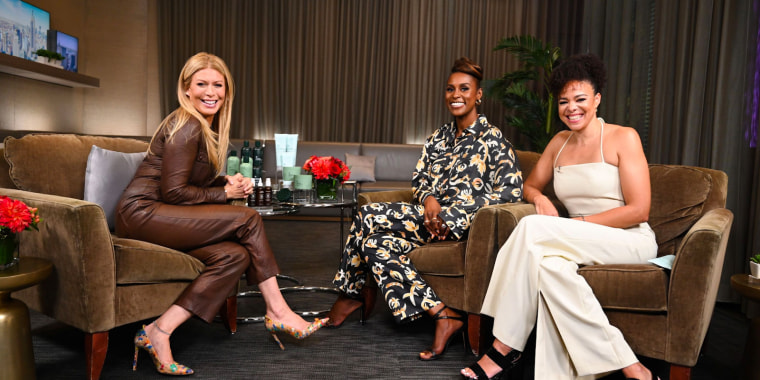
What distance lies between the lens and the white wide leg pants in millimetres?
1623

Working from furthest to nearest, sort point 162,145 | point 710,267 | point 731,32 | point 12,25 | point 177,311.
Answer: point 12,25 → point 731,32 → point 162,145 → point 177,311 → point 710,267

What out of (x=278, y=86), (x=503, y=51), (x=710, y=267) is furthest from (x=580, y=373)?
(x=278, y=86)

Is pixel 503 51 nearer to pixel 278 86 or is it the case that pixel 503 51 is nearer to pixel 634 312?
pixel 278 86

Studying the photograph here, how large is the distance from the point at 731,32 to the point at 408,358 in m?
2.54

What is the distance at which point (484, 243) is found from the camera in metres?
2.04

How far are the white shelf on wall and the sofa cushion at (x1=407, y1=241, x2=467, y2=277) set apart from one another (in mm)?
4271

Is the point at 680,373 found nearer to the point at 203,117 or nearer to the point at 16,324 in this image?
the point at 203,117

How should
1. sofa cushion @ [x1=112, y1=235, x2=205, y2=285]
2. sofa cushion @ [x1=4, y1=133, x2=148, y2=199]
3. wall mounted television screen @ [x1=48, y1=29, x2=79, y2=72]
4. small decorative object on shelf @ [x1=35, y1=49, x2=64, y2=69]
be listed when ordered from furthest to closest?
wall mounted television screen @ [x1=48, y1=29, x2=79, y2=72] → small decorative object on shelf @ [x1=35, y1=49, x2=64, y2=69] → sofa cushion @ [x1=4, y1=133, x2=148, y2=199] → sofa cushion @ [x1=112, y1=235, x2=205, y2=285]

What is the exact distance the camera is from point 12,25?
4969 mm

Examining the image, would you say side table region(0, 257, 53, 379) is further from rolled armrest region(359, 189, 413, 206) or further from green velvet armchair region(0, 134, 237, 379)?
rolled armrest region(359, 189, 413, 206)

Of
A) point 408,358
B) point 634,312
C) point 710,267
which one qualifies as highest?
point 710,267

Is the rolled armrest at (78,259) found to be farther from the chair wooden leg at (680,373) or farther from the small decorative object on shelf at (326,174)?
the chair wooden leg at (680,373)

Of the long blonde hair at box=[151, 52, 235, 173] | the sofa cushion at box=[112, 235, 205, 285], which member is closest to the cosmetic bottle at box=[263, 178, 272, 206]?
the long blonde hair at box=[151, 52, 235, 173]

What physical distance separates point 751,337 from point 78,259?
2288mm
